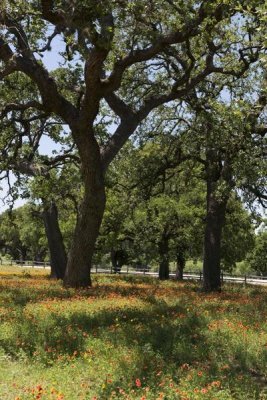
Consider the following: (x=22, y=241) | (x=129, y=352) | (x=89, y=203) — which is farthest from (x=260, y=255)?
(x=129, y=352)

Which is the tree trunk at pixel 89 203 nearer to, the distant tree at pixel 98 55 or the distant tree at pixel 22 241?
the distant tree at pixel 98 55

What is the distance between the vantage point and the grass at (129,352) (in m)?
6.72

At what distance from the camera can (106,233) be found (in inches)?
2020

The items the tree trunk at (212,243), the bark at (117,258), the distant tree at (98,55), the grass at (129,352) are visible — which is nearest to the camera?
the grass at (129,352)

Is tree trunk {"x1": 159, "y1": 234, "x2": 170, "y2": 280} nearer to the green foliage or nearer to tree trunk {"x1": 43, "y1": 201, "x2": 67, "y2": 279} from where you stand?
tree trunk {"x1": 43, "y1": 201, "x2": 67, "y2": 279}

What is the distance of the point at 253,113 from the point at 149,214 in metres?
25.9

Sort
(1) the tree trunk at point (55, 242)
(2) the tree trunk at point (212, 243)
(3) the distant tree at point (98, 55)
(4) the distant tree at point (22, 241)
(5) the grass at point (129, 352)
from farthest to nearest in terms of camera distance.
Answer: (4) the distant tree at point (22, 241), (1) the tree trunk at point (55, 242), (2) the tree trunk at point (212, 243), (3) the distant tree at point (98, 55), (5) the grass at point (129, 352)

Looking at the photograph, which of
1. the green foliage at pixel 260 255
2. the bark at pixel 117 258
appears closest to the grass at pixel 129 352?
the bark at pixel 117 258

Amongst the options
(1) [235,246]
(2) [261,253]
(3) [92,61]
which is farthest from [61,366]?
(2) [261,253]

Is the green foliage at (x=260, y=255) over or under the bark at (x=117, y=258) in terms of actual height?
over

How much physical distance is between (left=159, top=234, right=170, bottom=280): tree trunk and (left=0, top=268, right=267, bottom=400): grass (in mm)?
30995

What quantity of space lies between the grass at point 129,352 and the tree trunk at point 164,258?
31.0m

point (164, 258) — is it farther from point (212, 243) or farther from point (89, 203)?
point (89, 203)

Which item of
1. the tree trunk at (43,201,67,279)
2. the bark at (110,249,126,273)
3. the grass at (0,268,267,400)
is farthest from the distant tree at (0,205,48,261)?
the grass at (0,268,267,400)
